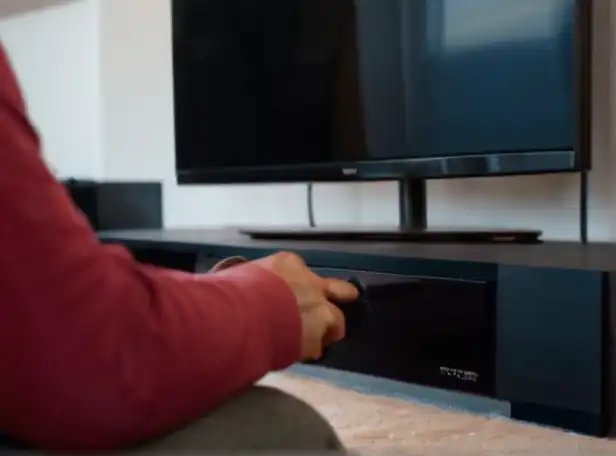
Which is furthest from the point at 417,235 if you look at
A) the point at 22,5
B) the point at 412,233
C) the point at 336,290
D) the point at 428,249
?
the point at 22,5

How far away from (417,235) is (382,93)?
0.98ft

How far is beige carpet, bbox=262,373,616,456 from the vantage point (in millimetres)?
1212

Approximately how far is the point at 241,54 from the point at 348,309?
76 centimetres

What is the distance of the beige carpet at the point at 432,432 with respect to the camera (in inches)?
47.7

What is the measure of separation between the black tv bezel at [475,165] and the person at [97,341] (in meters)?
1.19

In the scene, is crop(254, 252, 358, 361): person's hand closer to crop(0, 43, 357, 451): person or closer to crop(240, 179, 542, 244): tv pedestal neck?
crop(0, 43, 357, 451): person

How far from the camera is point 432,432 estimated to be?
1.31m

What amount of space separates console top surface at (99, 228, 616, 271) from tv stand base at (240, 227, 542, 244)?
43 mm

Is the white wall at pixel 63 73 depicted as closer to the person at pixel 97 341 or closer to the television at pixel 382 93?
the television at pixel 382 93

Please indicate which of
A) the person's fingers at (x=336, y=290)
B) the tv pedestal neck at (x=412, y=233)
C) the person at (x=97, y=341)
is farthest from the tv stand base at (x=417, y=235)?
the person at (x=97, y=341)

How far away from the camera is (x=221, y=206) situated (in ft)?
8.52

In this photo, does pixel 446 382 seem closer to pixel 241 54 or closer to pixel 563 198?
pixel 563 198

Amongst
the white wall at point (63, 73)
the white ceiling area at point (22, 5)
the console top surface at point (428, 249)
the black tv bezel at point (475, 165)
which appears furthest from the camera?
the white ceiling area at point (22, 5)

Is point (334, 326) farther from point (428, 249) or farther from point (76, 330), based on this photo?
point (428, 249)
